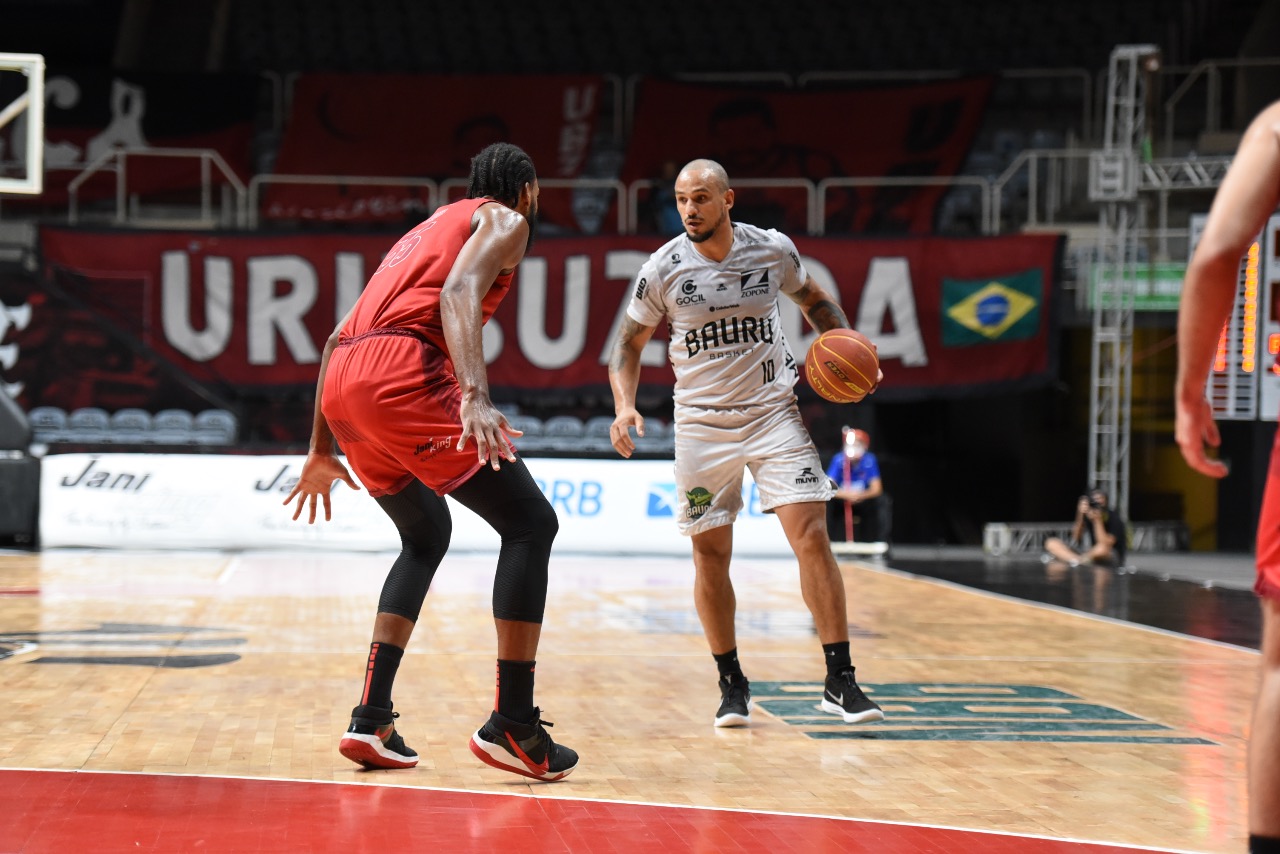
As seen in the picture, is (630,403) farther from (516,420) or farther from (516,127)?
(516,127)

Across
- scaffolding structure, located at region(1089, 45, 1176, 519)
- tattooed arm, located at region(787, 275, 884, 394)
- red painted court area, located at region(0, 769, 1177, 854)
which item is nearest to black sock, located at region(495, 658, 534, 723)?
red painted court area, located at region(0, 769, 1177, 854)

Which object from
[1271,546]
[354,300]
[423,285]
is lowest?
[1271,546]

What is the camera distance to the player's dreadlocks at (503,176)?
4316 millimetres

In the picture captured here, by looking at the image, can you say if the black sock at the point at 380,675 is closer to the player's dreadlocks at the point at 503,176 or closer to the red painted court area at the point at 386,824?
the red painted court area at the point at 386,824

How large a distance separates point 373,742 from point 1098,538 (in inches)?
492

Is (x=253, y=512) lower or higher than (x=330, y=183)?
lower

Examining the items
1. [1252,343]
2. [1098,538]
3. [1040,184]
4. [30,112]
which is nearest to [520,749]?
[30,112]

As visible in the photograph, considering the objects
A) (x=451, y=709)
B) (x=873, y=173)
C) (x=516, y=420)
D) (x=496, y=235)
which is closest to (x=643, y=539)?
(x=516, y=420)

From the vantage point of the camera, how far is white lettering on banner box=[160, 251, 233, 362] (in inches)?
686

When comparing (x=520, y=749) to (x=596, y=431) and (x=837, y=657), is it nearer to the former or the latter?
(x=837, y=657)

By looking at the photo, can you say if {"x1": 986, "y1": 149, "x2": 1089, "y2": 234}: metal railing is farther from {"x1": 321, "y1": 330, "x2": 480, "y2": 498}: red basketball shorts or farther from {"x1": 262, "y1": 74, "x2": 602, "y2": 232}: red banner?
{"x1": 321, "y1": 330, "x2": 480, "y2": 498}: red basketball shorts

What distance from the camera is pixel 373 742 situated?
13.8ft

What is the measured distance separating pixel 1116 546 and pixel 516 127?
1030cm

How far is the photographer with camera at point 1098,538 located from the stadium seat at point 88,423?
432 inches
